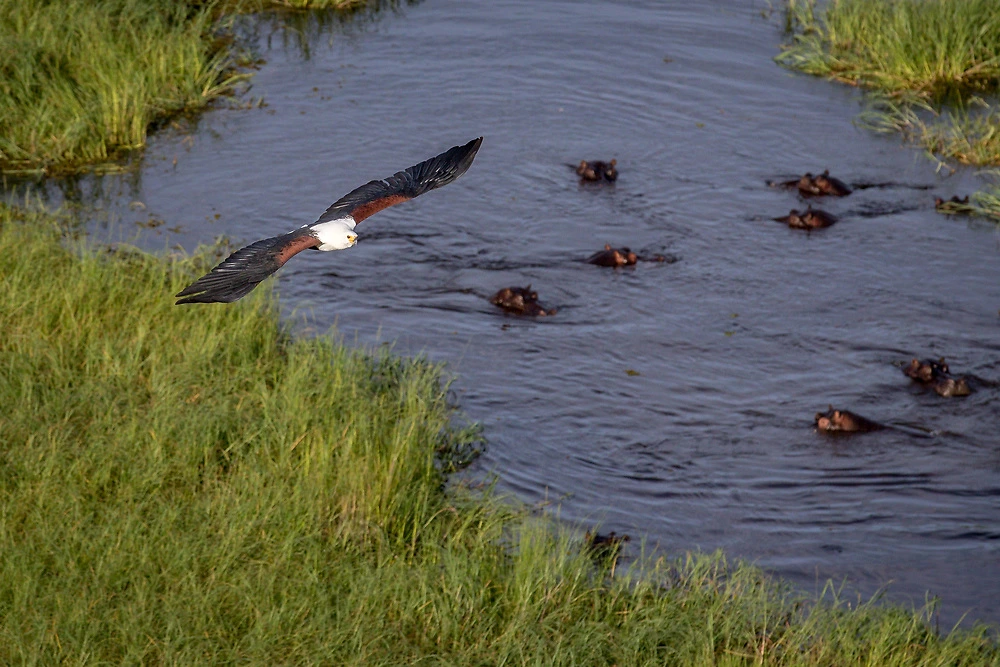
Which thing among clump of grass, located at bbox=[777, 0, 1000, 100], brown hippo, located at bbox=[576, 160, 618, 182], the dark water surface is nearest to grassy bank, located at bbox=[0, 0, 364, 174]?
the dark water surface

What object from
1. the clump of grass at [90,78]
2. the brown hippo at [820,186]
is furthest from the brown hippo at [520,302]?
the clump of grass at [90,78]

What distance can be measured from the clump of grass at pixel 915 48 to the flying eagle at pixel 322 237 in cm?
886

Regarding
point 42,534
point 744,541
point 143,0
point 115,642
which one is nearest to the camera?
point 115,642

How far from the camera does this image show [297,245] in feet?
17.4

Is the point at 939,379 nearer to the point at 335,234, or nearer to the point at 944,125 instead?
the point at 335,234

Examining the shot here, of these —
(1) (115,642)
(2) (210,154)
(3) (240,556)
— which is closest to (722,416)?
(3) (240,556)

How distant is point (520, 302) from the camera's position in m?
9.52

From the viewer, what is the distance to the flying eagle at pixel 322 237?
4.89m

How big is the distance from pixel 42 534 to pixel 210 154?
728 centimetres

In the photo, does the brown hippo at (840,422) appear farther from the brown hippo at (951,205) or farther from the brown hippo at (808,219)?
the brown hippo at (951,205)

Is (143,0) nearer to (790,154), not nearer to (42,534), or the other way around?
(790,154)

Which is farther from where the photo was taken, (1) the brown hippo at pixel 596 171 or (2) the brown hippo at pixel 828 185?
(1) the brown hippo at pixel 596 171

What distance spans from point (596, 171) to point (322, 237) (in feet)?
21.1

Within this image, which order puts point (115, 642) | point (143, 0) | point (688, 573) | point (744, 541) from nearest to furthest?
point (115, 642), point (688, 573), point (744, 541), point (143, 0)
